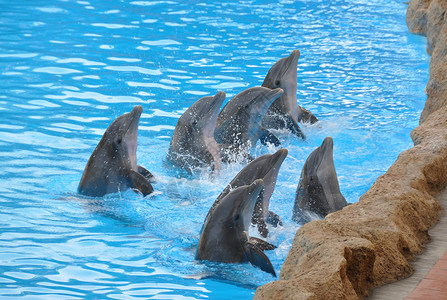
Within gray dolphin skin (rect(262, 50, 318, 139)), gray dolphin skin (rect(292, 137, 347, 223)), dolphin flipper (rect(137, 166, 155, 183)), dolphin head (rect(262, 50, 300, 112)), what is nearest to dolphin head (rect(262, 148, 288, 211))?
gray dolphin skin (rect(292, 137, 347, 223))

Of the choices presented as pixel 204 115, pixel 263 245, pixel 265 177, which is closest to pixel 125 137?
pixel 204 115

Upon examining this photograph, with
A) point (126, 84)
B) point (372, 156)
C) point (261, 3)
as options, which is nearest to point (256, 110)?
point (372, 156)

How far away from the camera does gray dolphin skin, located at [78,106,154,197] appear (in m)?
6.92

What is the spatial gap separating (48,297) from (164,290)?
918mm

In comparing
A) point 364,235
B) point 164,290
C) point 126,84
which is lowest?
point 164,290

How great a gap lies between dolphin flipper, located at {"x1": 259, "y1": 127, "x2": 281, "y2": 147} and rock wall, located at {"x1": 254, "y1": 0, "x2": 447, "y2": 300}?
2888mm

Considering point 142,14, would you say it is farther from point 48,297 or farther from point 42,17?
point 48,297

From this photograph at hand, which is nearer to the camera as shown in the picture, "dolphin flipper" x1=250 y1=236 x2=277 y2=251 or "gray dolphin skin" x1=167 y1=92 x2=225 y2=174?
"dolphin flipper" x1=250 y1=236 x2=277 y2=251

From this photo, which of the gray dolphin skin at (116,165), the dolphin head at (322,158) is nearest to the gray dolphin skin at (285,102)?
the gray dolphin skin at (116,165)

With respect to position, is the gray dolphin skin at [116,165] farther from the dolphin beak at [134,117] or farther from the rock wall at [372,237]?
the rock wall at [372,237]

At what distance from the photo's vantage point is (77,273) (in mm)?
5348

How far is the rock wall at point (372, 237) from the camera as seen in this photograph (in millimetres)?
3457

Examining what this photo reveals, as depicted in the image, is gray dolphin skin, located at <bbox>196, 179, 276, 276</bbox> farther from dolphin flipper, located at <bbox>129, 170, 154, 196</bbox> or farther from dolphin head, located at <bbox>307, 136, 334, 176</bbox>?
dolphin flipper, located at <bbox>129, 170, 154, 196</bbox>

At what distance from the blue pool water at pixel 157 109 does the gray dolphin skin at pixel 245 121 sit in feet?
0.91
